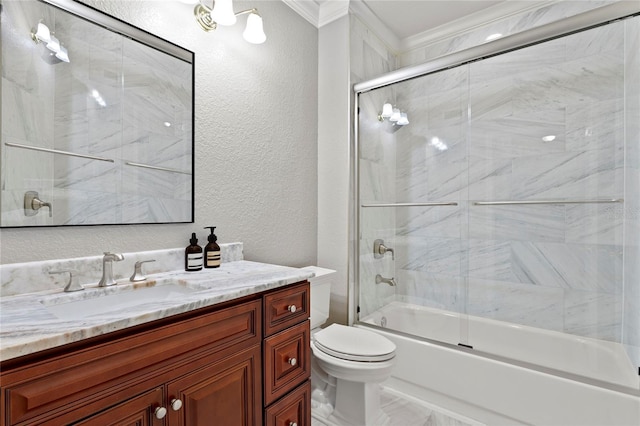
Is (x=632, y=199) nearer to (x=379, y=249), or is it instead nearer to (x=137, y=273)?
(x=379, y=249)

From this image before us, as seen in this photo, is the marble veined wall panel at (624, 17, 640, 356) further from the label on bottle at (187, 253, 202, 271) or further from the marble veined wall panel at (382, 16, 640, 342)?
the label on bottle at (187, 253, 202, 271)

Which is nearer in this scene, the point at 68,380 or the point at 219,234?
the point at 68,380

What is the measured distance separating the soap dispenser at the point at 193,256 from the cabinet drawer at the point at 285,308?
45 centimetres

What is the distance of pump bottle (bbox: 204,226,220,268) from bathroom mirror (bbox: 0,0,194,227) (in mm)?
144

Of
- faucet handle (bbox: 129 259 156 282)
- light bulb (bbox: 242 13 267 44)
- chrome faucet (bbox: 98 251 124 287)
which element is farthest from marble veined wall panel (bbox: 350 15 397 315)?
chrome faucet (bbox: 98 251 124 287)

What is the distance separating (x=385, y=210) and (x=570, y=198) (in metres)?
1.22

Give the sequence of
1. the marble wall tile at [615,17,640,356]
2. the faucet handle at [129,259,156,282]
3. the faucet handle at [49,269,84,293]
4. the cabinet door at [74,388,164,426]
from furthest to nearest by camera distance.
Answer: the marble wall tile at [615,17,640,356] < the faucet handle at [129,259,156,282] < the faucet handle at [49,269,84,293] < the cabinet door at [74,388,164,426]

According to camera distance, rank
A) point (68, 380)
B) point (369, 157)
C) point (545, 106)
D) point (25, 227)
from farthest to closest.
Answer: point (369, 157), point (545, 106), point (25, 227), point (68, 380)

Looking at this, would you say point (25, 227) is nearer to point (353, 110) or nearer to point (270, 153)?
point (270, 153)

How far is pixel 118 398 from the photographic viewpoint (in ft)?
2.42

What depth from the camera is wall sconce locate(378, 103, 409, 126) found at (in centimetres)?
239

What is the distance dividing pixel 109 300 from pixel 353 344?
1.17m

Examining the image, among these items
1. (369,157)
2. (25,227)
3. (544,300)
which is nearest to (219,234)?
(25,227)

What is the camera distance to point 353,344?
1.70 metres
